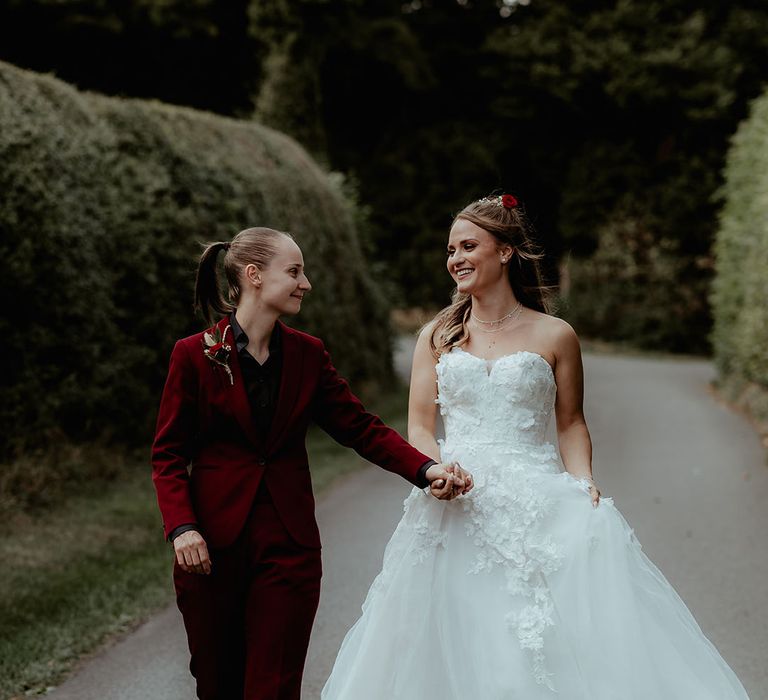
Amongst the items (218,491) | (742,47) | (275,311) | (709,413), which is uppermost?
(742,47)

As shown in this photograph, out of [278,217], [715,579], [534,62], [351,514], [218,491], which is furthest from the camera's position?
[534,62]

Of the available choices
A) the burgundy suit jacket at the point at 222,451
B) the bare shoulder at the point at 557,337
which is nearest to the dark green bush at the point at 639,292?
the bare shoulder at the point at 557,337

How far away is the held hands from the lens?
11.3ft

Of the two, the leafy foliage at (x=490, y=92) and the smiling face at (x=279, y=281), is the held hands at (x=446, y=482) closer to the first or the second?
the smiling face at (x=279, y=281)

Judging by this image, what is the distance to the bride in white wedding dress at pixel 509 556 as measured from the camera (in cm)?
324

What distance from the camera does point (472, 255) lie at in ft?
12.4

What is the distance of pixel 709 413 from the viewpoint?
14.5 metres

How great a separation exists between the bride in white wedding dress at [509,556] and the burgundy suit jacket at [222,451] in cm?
50

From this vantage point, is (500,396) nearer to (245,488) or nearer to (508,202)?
(508,202)

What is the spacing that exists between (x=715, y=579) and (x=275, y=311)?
4.32m

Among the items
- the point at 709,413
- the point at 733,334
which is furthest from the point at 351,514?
the point at 733,334

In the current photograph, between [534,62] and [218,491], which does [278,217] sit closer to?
[218,491]

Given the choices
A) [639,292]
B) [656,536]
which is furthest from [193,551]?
[639,292]

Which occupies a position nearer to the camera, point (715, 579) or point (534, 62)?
point (715, 579)
